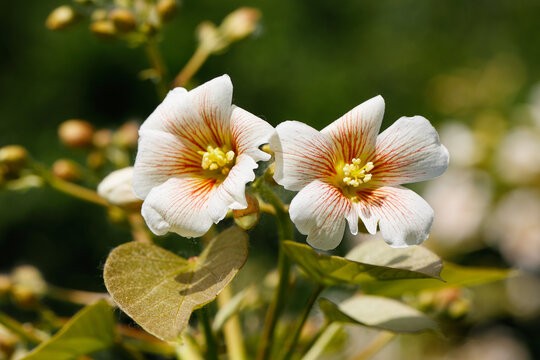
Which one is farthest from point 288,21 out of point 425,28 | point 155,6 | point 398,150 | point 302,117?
point 398,150

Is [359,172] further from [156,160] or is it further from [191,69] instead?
[191,69]

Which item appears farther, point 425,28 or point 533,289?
point 425,28

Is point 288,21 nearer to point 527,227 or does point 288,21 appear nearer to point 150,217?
point 527,227

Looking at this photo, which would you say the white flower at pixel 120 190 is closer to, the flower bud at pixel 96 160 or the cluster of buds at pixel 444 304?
the flower bud at pixel 96 160

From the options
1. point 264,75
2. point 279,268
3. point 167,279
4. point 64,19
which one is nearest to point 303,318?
point 279,268

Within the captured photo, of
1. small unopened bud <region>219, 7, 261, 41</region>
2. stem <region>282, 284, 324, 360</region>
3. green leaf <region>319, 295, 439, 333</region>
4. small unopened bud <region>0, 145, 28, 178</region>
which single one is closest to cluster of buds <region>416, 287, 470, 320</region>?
green leaf <region>319, 295, 439, 333</region>

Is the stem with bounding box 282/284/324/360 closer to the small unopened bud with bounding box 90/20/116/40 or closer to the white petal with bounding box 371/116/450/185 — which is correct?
the white petal with bounding box 371/116/450/185

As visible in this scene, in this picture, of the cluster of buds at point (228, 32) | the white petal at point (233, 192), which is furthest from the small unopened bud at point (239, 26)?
the white petal at point (233, 192)
